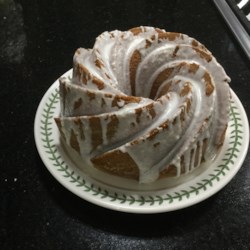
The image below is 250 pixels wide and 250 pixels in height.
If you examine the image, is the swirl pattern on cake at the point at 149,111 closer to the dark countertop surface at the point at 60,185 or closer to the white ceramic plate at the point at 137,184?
the white ceramic plate at the point at 137,184

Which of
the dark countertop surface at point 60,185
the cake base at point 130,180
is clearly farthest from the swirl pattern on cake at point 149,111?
the dark countertop surface at point 60,185

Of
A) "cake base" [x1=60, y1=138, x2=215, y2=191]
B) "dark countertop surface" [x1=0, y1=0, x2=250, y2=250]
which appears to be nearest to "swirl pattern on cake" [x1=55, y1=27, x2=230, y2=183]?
"cake base" [x1=60, y1=138, x2=215, y2=191]

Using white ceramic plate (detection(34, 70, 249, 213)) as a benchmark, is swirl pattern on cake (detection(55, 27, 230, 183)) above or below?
above

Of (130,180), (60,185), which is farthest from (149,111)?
(60,185)

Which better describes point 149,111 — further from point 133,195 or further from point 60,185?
point 60,185

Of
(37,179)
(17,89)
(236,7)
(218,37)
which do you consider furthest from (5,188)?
(236,7)

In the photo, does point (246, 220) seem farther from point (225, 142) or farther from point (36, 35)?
point (36, 35)

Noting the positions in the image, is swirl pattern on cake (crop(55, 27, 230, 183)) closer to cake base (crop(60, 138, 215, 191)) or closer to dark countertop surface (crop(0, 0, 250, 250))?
cake base (crop(60, 138, 215, 191))
